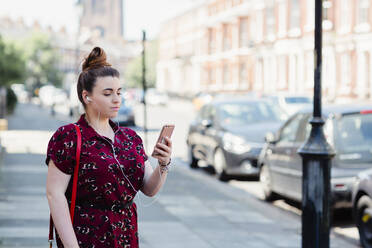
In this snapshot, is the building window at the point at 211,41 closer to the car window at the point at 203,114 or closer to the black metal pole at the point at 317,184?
the car window at the point at 203,114

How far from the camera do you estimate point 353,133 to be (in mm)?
8992

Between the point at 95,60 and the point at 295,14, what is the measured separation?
4679 cm

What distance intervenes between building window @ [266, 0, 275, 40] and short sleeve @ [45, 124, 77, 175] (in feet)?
167

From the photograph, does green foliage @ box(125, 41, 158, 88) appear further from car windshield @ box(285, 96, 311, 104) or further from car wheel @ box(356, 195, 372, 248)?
car wheel @ box(356, 195, 372, 248)

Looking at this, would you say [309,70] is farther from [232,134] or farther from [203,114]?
[232,134]

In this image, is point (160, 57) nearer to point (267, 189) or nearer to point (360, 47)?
point (360, 47)

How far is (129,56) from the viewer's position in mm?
174125

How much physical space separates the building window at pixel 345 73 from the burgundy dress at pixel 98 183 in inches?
1480

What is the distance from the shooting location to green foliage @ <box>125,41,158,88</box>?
110 m

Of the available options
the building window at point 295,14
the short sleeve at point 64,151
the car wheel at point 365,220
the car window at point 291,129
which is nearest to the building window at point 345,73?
the building window at point 295,14

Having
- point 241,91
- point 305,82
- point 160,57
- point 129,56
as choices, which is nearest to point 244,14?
point 241,91

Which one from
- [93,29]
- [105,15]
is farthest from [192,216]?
[105,15]

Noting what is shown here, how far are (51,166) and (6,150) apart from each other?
15.1 m

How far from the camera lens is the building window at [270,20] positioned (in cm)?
5316
